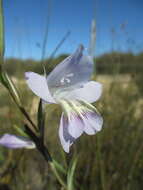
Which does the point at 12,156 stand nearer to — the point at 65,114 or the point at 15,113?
the point at 15,113

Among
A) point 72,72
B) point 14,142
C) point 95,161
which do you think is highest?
point 72,72

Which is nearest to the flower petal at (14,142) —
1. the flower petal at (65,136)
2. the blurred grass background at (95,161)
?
the flower petal at (65,136)

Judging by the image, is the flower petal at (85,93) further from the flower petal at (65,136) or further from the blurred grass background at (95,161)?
the blurred grass background at (95,161)

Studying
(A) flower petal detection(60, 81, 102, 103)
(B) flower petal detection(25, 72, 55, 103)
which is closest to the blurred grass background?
(A) flower petal detection(60, 81, 102, 103)

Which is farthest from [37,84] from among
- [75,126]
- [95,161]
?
[95,161]

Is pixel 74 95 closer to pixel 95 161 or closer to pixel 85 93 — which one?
pixel 85 93

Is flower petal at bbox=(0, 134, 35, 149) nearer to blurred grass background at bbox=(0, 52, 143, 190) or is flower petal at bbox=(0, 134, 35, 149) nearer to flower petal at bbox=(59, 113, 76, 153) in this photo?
flower petal at bbox=(59, 113, 76, 153)
